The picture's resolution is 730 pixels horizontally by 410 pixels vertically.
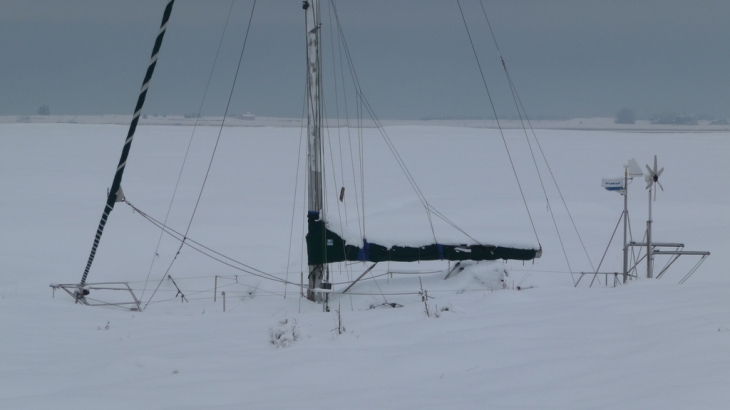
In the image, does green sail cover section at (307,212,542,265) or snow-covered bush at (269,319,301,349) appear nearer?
snow-covered bush at (269,319,301,349)

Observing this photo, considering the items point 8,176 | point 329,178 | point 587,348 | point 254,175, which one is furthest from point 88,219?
point 587,348

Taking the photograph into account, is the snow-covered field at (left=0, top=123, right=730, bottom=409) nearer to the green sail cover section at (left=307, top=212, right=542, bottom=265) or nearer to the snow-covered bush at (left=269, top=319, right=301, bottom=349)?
the snow-covered bush at (left=269, top=319, right=301, bottom=349)

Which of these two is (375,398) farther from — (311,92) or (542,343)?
(311,92)

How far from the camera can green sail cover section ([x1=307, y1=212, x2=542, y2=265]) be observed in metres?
10.2

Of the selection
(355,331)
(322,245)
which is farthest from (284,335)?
(322,245)

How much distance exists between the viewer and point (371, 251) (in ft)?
33.7

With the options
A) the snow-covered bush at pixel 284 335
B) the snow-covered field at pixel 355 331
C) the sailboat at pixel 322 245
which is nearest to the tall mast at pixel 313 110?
the sailboat at pixel 322 245

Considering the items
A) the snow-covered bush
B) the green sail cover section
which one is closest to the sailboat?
the green sail cover section

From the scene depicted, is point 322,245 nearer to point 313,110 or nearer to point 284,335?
point 313,110

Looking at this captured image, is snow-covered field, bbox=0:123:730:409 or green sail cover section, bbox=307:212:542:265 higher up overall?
green sail cover section, bbox=307:212:542:265

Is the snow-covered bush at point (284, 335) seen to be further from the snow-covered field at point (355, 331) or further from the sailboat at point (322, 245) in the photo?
the sailboat at point (322, 245)

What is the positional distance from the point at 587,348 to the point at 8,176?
28289 millimetres

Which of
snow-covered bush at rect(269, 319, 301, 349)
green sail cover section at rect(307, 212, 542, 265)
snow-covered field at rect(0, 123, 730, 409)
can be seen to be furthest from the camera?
green sail cover section at rect(307, 212, 542, 265)

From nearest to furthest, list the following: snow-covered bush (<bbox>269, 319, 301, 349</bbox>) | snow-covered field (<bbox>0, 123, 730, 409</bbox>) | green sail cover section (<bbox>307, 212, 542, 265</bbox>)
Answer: snow-covered field (<bbox>0, 123, 730, 409</bbox>), snow-covered bush (<bbox>269, 319, 301, 349</bbox>), green sail cover section (<bbox>307, 212, 542, 265</bbox>)
